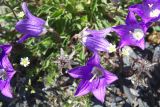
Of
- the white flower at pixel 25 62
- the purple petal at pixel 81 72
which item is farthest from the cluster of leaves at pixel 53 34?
the purple petal at pixel 81 72

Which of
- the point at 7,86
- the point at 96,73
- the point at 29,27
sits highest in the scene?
the point at 29,27

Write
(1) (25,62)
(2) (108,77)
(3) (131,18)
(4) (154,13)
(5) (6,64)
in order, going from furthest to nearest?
(1) (25,62) < (4) (154,13) < (5) (6,64) < (3) (131,18) < (2) (108,77)

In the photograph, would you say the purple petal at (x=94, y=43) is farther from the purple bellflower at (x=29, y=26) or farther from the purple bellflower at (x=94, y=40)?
the purple bellflower at (x=29, y=26)

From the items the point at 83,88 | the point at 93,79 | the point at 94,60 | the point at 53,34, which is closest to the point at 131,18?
the point at 94,60

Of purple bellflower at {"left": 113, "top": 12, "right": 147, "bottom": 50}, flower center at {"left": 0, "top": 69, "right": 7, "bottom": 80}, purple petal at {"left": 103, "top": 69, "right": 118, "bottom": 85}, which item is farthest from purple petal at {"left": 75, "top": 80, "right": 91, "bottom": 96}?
flower center at {"left": 0, "top": 69, "right": 7, "bottom": 80}

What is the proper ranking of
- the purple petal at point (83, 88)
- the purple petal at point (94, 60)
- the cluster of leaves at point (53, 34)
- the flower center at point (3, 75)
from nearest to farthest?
the purple petal at point (94, 60) < the purple petal at point (83, 88) < the flower center at point (3, 75) < the cluster of leaves at point (53, 34)

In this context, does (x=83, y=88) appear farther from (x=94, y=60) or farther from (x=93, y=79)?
(x=94, y=60)

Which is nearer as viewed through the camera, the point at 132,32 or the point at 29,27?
the point at 29,27

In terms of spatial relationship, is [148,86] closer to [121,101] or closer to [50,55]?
[121,101]

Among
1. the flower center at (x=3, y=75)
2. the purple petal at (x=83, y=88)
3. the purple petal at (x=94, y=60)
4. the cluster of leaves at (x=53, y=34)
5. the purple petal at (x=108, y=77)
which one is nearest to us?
the purple petal at (x=94, y=60)
